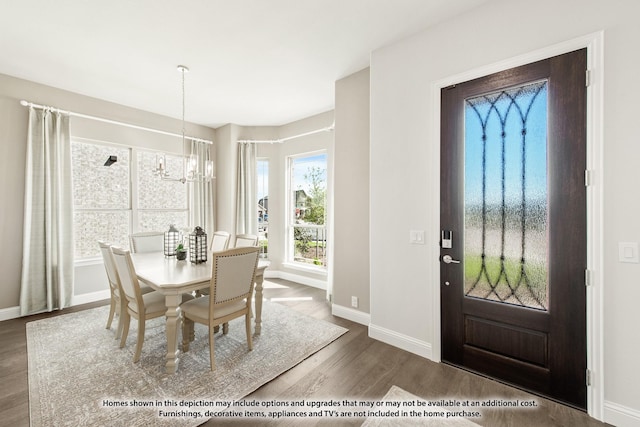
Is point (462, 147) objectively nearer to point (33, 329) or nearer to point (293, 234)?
point (293, 234)

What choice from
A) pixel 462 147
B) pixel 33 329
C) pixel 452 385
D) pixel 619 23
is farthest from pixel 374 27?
pixel 33 329

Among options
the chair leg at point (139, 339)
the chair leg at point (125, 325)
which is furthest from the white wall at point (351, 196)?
the chair leg at point (125, 325)

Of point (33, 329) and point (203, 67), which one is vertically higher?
point (203, 67)

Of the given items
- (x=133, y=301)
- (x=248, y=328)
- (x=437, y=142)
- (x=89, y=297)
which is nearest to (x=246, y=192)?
(x=89, y=297)

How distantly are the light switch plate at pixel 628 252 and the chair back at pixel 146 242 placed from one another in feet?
15.1

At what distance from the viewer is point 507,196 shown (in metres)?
1.98

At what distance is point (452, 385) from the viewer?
1978mm

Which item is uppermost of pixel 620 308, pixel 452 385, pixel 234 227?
pixel 234 227

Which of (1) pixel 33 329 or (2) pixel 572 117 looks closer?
(2) pixel 572 117

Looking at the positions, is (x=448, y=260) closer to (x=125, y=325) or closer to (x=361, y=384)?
(x=361, y=384)

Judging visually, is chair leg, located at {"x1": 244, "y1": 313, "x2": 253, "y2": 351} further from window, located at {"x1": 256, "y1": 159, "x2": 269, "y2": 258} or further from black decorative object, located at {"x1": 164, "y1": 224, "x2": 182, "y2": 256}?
window, located at {"x1": 256, "y1": 159, "x2": 269, "y2": 258}

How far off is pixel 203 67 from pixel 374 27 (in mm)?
1961

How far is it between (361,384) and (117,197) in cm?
433

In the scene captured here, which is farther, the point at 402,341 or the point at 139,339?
the point at 402,341
